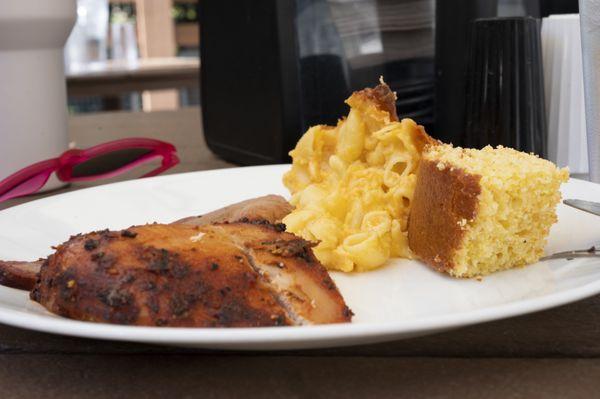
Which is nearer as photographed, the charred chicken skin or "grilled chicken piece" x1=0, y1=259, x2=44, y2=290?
the charred chicken skin

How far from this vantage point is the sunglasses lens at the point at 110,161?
3.99ft

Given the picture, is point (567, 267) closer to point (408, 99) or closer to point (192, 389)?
point (192, 389)

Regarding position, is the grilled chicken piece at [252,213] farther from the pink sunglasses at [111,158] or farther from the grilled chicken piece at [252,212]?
the pink sunglasses at [111,158]

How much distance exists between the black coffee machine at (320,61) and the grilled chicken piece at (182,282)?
2.25 ft

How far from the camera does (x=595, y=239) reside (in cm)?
76

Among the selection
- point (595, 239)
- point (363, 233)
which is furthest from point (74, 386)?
point (595, 239)

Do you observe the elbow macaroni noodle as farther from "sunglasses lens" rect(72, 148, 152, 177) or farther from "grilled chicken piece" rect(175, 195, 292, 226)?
"sunglasses lens" rect(72, 148, 152, 177)

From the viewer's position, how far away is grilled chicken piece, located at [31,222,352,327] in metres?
0.51

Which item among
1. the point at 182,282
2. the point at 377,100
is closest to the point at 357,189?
the point at 377,100

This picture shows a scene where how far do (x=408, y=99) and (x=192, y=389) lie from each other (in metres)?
0.96

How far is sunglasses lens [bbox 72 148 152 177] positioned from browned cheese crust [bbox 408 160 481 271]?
0.56m

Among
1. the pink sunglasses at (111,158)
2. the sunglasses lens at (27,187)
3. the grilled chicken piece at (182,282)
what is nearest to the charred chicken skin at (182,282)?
the grilled chicken piece at (182,282)

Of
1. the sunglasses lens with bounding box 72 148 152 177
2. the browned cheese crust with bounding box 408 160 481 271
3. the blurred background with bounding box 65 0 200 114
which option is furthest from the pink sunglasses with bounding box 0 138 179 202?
the blurred background with bounding box 65 0 200 114

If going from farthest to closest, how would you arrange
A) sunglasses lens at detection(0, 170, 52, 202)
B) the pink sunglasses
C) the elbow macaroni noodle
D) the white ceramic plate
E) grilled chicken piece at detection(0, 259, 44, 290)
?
the pink sunglasses
sunglasses lens at detection(0, 170, 52, 202)
the elbow macaroni noodle
grilled chicken piece at detection(0, 259, 44, 290)
the white ceramic plate
